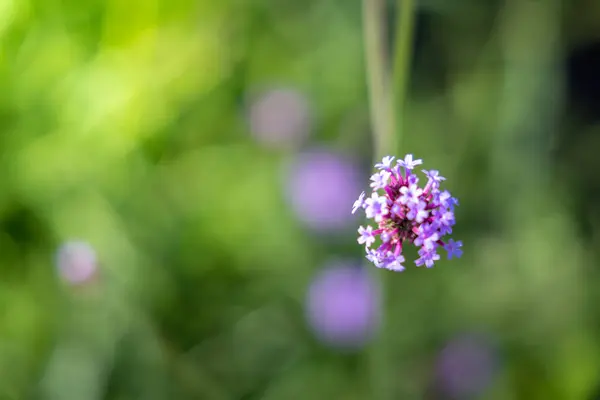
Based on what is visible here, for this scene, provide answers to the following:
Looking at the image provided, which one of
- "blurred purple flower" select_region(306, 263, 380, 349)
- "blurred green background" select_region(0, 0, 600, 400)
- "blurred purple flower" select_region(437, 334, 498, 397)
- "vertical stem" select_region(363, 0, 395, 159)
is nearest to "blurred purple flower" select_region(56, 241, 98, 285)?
"blurred green background" select_region(0, 0, 600, 400)

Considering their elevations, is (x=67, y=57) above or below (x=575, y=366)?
above

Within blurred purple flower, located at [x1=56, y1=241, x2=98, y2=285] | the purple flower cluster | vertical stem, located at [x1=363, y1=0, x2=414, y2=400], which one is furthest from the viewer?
blurred purple flower, located at [x1=56, y1=241, x2=98, y2=285]

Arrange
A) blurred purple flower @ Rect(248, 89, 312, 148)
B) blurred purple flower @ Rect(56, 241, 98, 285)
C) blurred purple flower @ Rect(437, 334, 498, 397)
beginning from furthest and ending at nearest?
blurred purple flower @ Rect(248, 89, 312, 148) < blurred purple flower @ Rect(437, 334, 498, 397) < blurred purple flower @ Rect(56, 241, 98, 285)

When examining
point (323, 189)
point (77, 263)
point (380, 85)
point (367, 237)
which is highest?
point (323, 189)

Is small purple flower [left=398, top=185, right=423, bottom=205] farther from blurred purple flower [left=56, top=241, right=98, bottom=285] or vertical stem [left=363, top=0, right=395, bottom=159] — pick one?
blurred purple flower [left=56, top=241, right=98, bottom=285]

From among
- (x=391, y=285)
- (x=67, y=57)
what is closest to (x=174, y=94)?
(x=67, y=57)

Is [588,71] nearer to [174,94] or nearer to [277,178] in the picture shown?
[277,178]

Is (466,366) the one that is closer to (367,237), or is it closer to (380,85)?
(380,85)

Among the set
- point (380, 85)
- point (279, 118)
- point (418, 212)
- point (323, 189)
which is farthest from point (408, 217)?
point (279, 118)
